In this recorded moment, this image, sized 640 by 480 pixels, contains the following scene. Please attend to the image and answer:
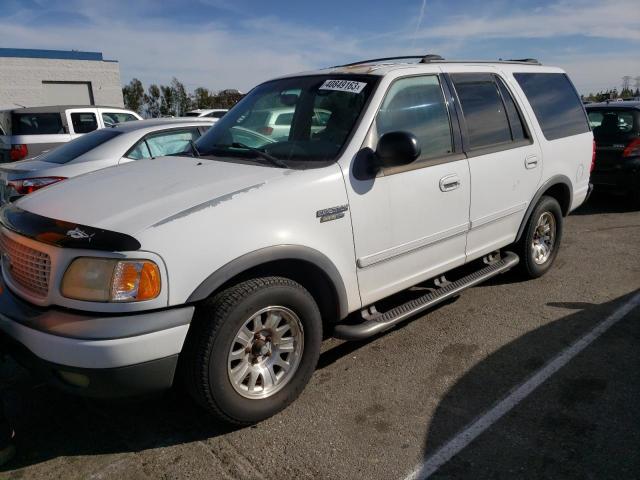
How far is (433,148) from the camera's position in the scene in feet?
12.3

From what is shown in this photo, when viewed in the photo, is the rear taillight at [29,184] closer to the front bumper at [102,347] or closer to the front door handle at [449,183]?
the front bumper at [102,347]

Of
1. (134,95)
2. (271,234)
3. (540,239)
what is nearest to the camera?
(271,234)

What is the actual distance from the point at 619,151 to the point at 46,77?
104 ft

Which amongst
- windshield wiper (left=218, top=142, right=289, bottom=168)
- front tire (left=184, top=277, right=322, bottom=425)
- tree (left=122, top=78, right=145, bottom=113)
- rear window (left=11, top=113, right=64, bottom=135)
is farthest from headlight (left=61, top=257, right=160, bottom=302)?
tree (left=122, top=78, right=145, bottom=113)

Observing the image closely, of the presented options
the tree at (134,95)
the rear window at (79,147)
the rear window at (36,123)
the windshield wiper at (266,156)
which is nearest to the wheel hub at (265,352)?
the windshield wiper at (266,156)

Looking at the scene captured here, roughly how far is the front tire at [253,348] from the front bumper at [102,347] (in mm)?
128

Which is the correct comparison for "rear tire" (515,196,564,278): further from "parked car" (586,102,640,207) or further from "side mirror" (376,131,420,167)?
"parked car" (586,102,640,207)

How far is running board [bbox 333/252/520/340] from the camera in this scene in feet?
10.7

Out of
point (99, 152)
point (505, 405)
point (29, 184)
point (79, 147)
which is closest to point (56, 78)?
point (79, 147)

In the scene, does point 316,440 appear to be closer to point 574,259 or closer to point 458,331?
point 458,331

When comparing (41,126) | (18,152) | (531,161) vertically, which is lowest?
(531,161)

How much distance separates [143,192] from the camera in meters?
2.87

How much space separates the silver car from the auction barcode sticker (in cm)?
306

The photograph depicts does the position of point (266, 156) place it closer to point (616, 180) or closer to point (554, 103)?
point (554, 103)
